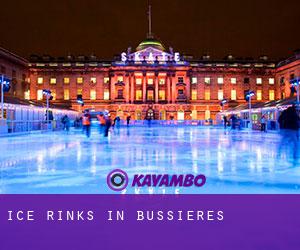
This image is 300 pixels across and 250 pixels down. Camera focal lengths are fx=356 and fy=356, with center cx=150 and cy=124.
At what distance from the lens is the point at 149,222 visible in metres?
4.43

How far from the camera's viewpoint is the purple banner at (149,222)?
12.3 feet

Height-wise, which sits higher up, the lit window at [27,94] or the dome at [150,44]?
the dome at [150,44]

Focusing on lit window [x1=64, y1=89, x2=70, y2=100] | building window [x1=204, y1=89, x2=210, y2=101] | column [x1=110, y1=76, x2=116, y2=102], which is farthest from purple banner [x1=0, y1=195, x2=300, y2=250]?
lit window [x1=64, y1=89, x2=70, y2=100]

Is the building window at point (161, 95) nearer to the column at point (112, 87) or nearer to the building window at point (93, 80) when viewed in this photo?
the column at point (112, 87)

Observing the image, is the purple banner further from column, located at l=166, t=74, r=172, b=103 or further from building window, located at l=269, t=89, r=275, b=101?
building window, located at l=269, t=89, r=275, b=101

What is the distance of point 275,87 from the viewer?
3201 inches

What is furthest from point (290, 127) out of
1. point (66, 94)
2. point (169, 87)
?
point (66, 94)

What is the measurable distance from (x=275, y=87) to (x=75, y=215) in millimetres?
82840

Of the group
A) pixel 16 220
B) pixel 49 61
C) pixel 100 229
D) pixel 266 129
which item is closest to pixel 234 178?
pixel 100 229

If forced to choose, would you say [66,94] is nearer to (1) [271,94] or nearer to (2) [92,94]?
(2) [92,94]

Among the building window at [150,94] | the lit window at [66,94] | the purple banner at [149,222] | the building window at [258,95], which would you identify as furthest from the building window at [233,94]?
the purple banner at [149,222]

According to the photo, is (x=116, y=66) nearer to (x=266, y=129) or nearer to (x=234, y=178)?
(x=266, y=129)

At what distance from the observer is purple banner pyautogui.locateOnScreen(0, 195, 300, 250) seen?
3750 mm

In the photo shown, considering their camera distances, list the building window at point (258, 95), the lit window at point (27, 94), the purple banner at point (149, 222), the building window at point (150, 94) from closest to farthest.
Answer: the purple banner at point (149, 222), the lit window at point (27, 94), the building window at point (150, 94), the building window at point (258, 95)
